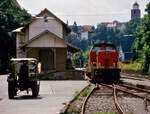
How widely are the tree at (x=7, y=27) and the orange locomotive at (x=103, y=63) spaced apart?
3060 centimetres

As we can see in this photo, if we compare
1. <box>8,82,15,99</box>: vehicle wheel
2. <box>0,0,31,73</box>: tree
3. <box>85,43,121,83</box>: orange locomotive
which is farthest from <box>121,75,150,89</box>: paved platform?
<box>0,0,31,73</box>: tree

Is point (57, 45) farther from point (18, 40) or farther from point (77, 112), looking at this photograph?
point (77, 112)

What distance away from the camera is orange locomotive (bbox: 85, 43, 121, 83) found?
97.6ft

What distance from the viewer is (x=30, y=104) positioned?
52.8 feet

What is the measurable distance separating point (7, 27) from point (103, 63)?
3982 centimetres

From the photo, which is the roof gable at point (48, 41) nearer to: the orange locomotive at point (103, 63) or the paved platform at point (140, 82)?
the paved platform at point (140, 82)

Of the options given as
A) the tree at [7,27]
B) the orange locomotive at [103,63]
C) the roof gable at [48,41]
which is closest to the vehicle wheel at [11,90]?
the orange locomotive at [103,63]

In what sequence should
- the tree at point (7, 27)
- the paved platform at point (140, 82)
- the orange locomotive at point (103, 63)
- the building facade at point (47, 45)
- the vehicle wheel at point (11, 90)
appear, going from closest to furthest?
1. the vehicle wheel at point (11, 90)
2. the paved platform at point (140, 82)
3. the orange locomotive at point (103, 63)
4. the building facade at point (47, 45)
5. the tree at point (7, 27)

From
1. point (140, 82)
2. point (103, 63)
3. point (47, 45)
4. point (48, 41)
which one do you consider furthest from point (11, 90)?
point (48, 41)

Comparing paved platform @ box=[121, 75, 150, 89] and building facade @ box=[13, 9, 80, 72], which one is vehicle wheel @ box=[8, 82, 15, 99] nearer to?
paved platform @ box=[121, 75, 150, 89]

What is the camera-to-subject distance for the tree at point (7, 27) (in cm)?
6128

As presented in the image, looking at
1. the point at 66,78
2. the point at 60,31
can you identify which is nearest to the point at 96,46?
the point at 66,78

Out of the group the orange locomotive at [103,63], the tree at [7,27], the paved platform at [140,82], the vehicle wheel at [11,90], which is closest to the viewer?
the vehicle wheel at [11,90]

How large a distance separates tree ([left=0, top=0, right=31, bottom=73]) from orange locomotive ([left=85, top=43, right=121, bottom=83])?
1205 inches
